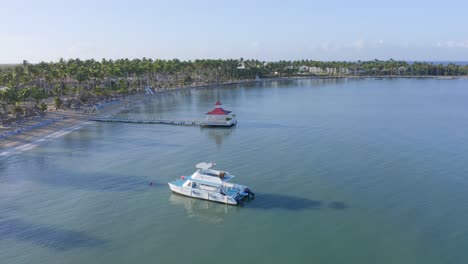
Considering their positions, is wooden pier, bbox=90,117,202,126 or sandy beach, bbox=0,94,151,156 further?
wooden pier, bbox=90,117,202,126

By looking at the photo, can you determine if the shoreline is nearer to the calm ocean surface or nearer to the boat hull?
the calm ocean surface

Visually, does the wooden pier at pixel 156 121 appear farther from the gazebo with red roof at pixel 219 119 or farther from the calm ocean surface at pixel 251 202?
the calm ocean surface at pixel 251 202

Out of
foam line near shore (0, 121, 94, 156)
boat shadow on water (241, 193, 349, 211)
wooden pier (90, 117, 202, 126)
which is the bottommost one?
boat shadow on water (241, 193, 349, 211)

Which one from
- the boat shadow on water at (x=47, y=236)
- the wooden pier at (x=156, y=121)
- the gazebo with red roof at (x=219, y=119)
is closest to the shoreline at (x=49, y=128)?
the wooden pier at (x=156, y=121)

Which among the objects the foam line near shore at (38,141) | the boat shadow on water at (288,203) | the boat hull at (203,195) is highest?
the foam line near shore at (38,141)

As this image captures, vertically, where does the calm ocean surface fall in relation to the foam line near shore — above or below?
below

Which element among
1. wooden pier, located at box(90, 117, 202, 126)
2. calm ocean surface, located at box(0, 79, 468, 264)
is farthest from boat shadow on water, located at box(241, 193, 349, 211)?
wooden pier, located at box(90, 117, 202, 126)
